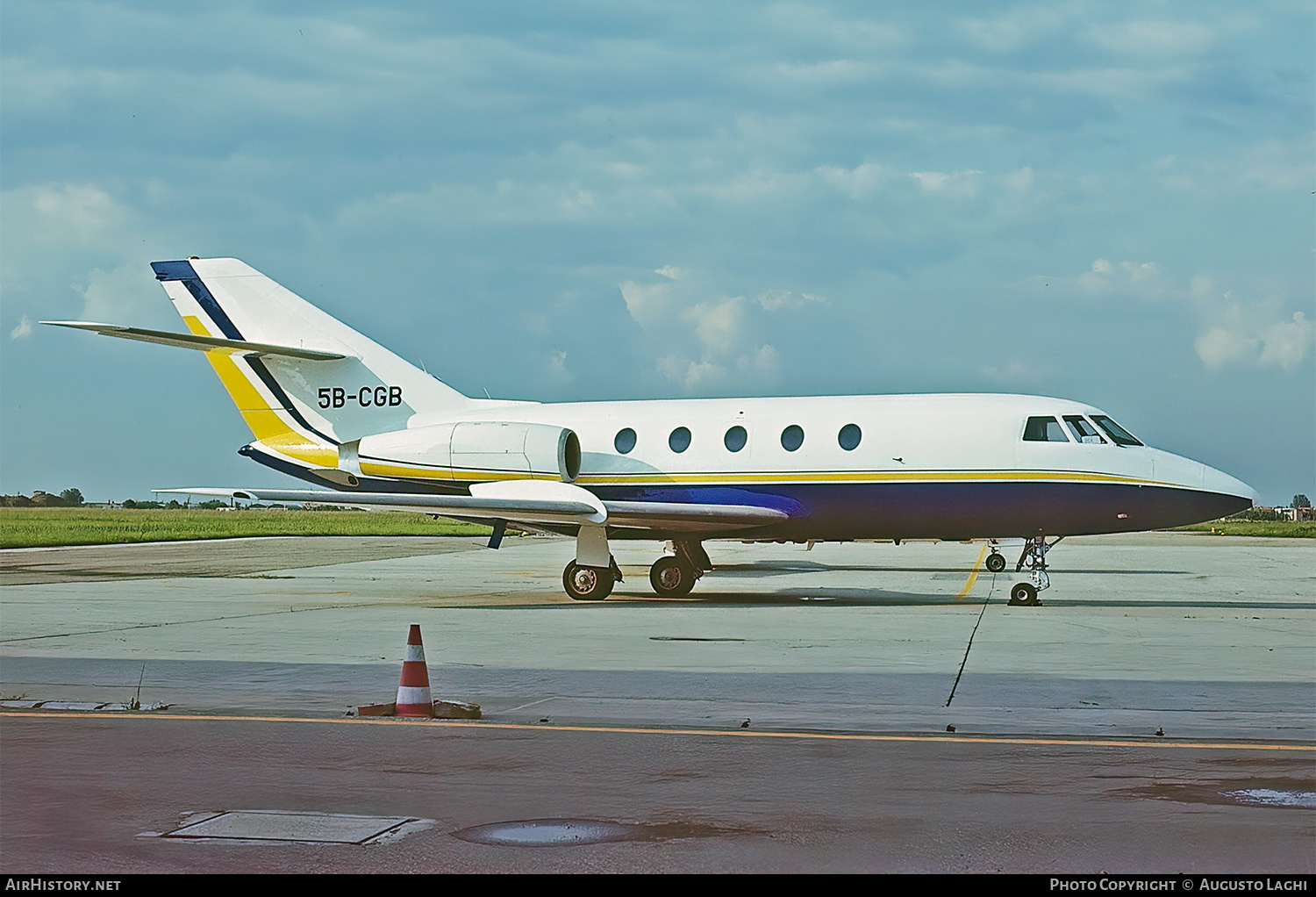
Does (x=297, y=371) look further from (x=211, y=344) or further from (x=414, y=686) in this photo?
(x=414, y=686)

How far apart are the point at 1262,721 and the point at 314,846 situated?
286 inches

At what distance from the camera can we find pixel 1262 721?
1060 centimetres

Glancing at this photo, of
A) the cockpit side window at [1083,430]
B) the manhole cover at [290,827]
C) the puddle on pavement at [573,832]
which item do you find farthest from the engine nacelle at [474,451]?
the puddle on pavement at [573,832]

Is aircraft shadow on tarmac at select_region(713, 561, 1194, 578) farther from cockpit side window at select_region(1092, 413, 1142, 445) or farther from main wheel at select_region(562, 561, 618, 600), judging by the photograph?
cockpit side window at select_region(1092, 413, 1142, 445)

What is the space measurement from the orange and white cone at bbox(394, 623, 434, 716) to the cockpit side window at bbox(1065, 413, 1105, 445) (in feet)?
47.6

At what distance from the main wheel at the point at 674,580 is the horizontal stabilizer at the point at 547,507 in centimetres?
98

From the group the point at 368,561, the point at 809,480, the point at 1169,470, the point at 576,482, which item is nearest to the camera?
the point at 1169,470

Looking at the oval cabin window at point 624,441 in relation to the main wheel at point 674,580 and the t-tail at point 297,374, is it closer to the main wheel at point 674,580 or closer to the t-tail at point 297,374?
the main wheel at point 674,580

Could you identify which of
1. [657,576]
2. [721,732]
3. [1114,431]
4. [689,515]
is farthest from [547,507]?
[721,732]

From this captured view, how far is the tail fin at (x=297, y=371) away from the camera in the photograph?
89.8 feet

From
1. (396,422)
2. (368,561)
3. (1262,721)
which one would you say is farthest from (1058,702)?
(368,561)

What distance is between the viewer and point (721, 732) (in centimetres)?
1007

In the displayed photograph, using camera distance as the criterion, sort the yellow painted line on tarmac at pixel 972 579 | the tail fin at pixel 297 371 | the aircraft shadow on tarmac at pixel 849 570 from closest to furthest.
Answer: the yellow painted line on tarmac at pixel 972 579 → the tail fin at pixel 297 371 → the aircraft shadow on tarmac at pixel 849 570
